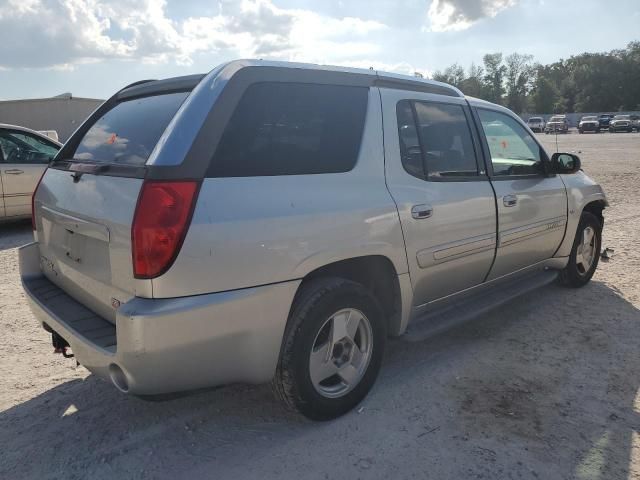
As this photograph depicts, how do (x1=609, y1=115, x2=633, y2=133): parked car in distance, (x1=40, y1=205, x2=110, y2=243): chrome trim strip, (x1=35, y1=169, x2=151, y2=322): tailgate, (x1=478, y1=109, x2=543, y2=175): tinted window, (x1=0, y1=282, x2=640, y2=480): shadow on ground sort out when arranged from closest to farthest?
1. (x1=35, y1=169, x2=151, y2=322): tailgate
2. (x1=40, y1=205, x2=110, y2=243): chrome trim strip
3. (x1=0, y1=282, x2=640, y2=480): shadow on ground
4. (x1=478, y1=109, x2=543, y2=175): tinted window
5. (x1=609, y1=115, x2=633, y2=133): parked car in distance

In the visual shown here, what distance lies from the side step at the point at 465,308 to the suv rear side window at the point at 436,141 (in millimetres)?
903

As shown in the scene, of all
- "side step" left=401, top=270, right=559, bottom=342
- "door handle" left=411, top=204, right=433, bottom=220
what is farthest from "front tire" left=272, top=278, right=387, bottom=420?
"door handle" left=411, top=204, right=433, bottom=220

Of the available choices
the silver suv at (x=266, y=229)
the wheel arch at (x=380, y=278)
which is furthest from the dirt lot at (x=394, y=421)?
the wheel arch at (x=380, y=278)

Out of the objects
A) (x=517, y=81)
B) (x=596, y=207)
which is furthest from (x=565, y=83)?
(x=596, y=207)

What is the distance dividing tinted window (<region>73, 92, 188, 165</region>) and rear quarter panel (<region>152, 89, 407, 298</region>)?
1.76 ft

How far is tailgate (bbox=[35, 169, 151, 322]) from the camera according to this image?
2.35 meters

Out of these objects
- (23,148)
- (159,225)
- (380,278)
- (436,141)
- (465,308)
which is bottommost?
(465,308)

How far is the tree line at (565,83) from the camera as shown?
309 feet

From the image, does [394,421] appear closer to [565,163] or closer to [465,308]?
[465,308]

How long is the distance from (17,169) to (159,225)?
23.2 feet

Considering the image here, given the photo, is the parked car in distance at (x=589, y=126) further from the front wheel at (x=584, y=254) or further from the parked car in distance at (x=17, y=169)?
the parked car in distance at (x=17, y=169)

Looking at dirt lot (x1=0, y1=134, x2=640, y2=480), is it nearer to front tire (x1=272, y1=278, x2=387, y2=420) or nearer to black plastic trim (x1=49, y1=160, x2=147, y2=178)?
front tire (x1=272, y1=278, x2=387, y2=420)

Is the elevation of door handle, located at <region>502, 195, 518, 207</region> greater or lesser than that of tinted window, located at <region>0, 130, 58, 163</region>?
lesser

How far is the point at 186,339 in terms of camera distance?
2.29m
